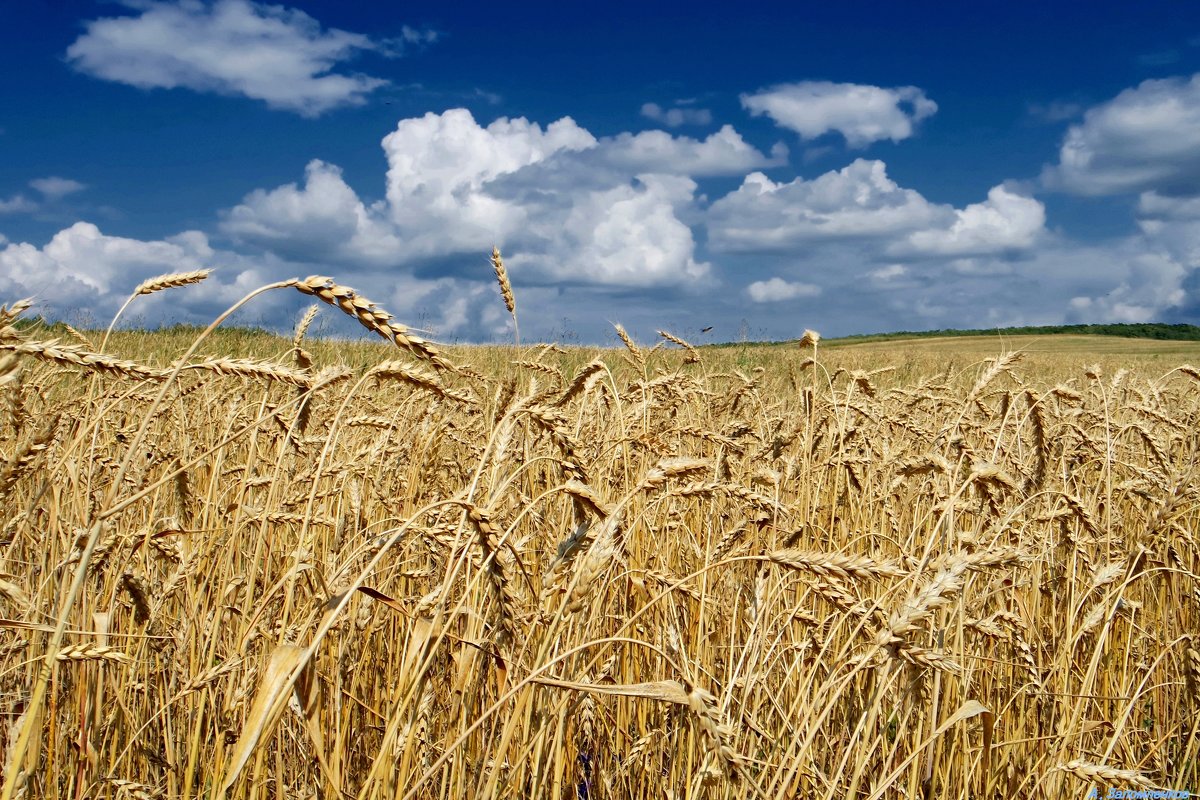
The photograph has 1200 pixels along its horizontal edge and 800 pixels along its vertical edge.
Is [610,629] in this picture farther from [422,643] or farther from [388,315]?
[388,315]

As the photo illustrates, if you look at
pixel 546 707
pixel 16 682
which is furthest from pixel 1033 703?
pixel 16 682

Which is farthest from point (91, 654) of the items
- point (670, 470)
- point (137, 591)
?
Result: point (670, 470)

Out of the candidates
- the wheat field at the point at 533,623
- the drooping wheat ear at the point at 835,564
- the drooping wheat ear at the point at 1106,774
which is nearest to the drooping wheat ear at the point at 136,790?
the wheat field at the point at 533,623

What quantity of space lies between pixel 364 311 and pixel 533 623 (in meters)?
0.64

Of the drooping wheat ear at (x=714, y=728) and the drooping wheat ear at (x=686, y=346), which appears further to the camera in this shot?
the drooping wheat ear at (x=686, y=346)

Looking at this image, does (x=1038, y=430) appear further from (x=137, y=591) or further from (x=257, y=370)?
(x=137, y=591)

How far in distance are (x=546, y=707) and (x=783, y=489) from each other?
2.26m

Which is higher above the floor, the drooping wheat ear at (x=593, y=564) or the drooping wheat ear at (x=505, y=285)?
the drooping wheat ear at (x=505, y=285)

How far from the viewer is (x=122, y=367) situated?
157 centimetres

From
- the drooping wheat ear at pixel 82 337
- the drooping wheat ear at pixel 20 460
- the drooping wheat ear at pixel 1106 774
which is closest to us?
the drooping wheat ear at pixel 1106 774

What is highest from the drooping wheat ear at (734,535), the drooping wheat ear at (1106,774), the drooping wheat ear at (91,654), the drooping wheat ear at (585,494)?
the drooping wheat ear at (585,494)

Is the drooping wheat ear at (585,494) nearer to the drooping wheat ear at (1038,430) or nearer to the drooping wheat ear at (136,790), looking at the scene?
the drooping wheat ear at (136,790)

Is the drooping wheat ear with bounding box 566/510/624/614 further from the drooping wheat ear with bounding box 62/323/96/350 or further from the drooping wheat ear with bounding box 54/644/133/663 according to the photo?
the drooping wheat ear with bounding box 62/323/96/350

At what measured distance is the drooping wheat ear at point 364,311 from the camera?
129cm
